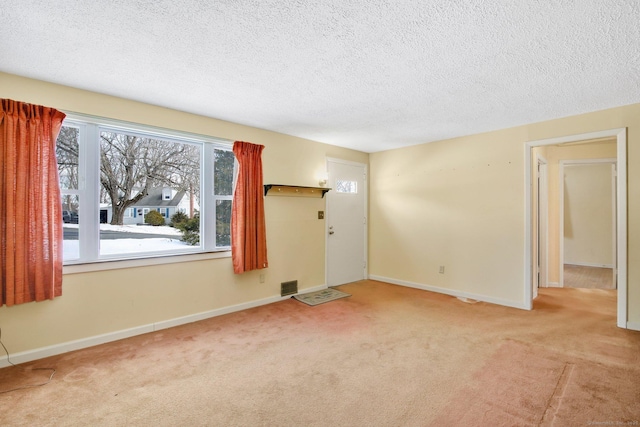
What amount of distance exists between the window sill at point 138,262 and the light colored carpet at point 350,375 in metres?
0.71

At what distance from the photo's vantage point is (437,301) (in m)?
4.23

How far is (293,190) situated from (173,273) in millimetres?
1893

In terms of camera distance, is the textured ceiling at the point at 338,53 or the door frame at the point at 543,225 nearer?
the textured ceiling at the point at 338,53

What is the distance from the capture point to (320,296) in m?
4.42

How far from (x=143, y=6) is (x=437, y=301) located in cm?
435

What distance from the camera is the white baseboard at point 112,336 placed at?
2.53 metres

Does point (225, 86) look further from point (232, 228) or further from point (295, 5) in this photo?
point (232, 228)

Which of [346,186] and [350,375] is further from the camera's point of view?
[346,186]

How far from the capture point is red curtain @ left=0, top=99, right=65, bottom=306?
2.39 meters

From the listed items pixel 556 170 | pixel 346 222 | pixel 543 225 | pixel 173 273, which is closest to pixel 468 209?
pixel 543 225

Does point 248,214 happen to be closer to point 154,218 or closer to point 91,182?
point 154,218

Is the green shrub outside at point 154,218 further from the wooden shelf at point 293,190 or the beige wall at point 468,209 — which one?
the beige wall at point 468,209

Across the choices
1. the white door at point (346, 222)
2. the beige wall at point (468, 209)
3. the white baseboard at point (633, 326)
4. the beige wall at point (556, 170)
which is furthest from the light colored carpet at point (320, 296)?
the beige wall at point (556, 170)

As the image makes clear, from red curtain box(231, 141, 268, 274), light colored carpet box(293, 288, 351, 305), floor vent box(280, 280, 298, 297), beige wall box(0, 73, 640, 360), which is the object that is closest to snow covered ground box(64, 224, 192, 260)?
beige wall box(0, 73, 640, 360)
